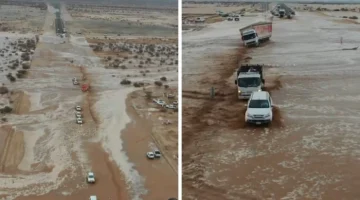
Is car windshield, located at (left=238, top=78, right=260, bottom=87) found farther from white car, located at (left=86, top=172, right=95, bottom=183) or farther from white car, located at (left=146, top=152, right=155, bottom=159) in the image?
white car, located at (left=86, top=172, right=95, bottom=183)

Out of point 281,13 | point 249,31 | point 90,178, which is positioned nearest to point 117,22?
point 249,31

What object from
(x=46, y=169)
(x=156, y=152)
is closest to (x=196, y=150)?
(x=156, y=152)

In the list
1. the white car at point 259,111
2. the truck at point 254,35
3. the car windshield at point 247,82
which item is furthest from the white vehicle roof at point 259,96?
the truck at point 254,35

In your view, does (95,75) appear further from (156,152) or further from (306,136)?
(306,136)

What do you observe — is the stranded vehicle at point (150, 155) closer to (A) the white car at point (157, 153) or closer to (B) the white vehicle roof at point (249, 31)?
(A) the white car at point (157, 153)

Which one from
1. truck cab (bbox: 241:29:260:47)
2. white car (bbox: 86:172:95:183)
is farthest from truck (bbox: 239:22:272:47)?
white car (bbox: 86:172:95:183)

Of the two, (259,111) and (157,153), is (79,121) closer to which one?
(157,153)
